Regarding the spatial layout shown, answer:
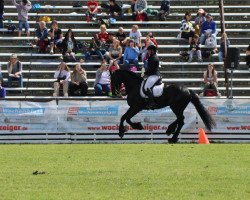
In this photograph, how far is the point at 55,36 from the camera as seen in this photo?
39062 mm

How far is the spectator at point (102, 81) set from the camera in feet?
118

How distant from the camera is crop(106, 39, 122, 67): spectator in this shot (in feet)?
123

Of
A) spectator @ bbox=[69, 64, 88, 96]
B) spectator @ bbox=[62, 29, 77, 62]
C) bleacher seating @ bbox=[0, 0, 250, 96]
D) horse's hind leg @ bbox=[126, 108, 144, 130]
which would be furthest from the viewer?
spectator @ bbox=[62, 29, 77, 62]

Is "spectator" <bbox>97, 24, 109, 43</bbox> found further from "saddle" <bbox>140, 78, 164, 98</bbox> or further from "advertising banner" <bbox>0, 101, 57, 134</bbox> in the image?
"saddle" <bbox>140, 78, 164, 98</bbox>

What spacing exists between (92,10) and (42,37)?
135 inches

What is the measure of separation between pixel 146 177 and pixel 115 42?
20.2 m

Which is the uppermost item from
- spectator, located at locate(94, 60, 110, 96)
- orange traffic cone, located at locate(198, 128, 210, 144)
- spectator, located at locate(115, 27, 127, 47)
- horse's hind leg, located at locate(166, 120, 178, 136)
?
spectator, located at locate(115, 27, 127, 47)

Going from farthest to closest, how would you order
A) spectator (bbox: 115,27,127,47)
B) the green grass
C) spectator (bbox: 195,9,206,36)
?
spectator (bbox: 195,9,206,36)
spectator (bbox: 115,27,127,47)
the green grass

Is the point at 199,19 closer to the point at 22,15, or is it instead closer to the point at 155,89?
the point at 22,15

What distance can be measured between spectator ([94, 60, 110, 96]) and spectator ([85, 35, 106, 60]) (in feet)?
7.74

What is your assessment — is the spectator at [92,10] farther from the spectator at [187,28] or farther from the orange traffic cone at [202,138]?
the orange traffic cone at [202,138]

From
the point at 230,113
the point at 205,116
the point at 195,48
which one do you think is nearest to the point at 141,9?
the point at 195,48

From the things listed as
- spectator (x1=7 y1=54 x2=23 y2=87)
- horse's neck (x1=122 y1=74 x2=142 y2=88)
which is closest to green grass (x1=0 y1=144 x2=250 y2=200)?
horse's neck (x1=122 y1=74 x2=142 y2=88)

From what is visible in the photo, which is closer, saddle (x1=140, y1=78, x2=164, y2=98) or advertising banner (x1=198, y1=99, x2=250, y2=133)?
saddle (x1=140, y1=78, x2=164, y2=98)
